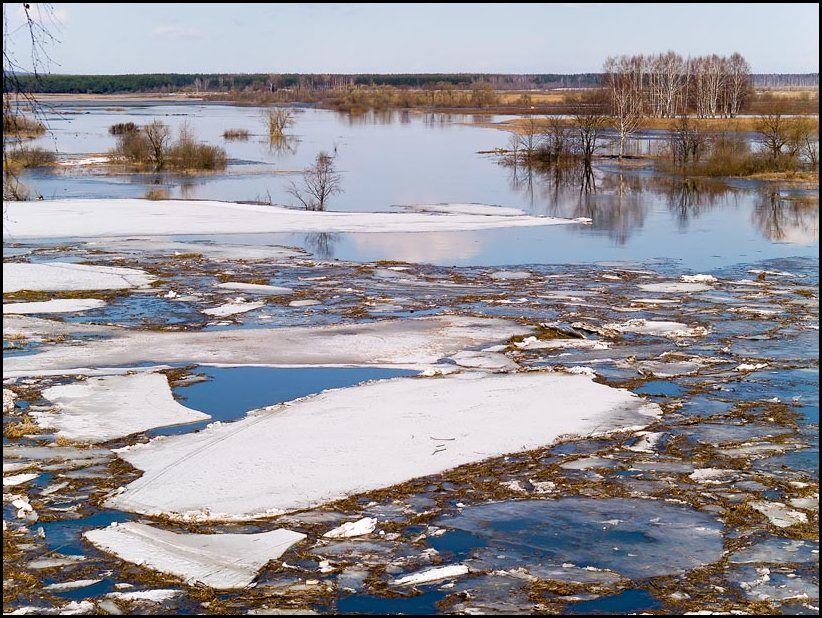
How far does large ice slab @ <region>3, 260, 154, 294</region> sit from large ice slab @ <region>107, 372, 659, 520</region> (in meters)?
6.80

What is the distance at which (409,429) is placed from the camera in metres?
8.32

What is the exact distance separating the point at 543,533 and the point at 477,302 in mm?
7840

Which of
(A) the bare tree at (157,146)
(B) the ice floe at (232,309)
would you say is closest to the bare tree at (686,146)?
(A) the bare tree at (157,146)

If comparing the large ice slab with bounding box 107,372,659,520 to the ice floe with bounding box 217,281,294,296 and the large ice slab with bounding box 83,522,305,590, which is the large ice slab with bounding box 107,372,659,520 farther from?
the ice floe with bounding box 217,281,294,296

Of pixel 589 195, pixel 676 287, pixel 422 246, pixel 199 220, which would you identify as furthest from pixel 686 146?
pixel 676 287

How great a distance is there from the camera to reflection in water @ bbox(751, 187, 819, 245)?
21391 mm

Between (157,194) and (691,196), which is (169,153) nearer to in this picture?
(157,194)

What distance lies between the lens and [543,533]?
6.38m

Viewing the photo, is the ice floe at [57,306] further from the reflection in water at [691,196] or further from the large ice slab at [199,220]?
the reflection in water at [691,196]

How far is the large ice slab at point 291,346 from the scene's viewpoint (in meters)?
10.7

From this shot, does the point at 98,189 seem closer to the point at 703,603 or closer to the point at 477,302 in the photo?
the point at 477,302

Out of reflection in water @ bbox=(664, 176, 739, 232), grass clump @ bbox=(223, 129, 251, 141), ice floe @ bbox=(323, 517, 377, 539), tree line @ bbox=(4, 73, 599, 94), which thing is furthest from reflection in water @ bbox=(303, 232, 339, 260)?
tree line @ bbox=(4, 73, 599, 94)

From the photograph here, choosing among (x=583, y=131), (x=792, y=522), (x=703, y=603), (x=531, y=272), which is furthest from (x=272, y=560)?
(x=583, y=131)

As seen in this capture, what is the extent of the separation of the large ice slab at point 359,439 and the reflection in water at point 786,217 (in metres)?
13.3
